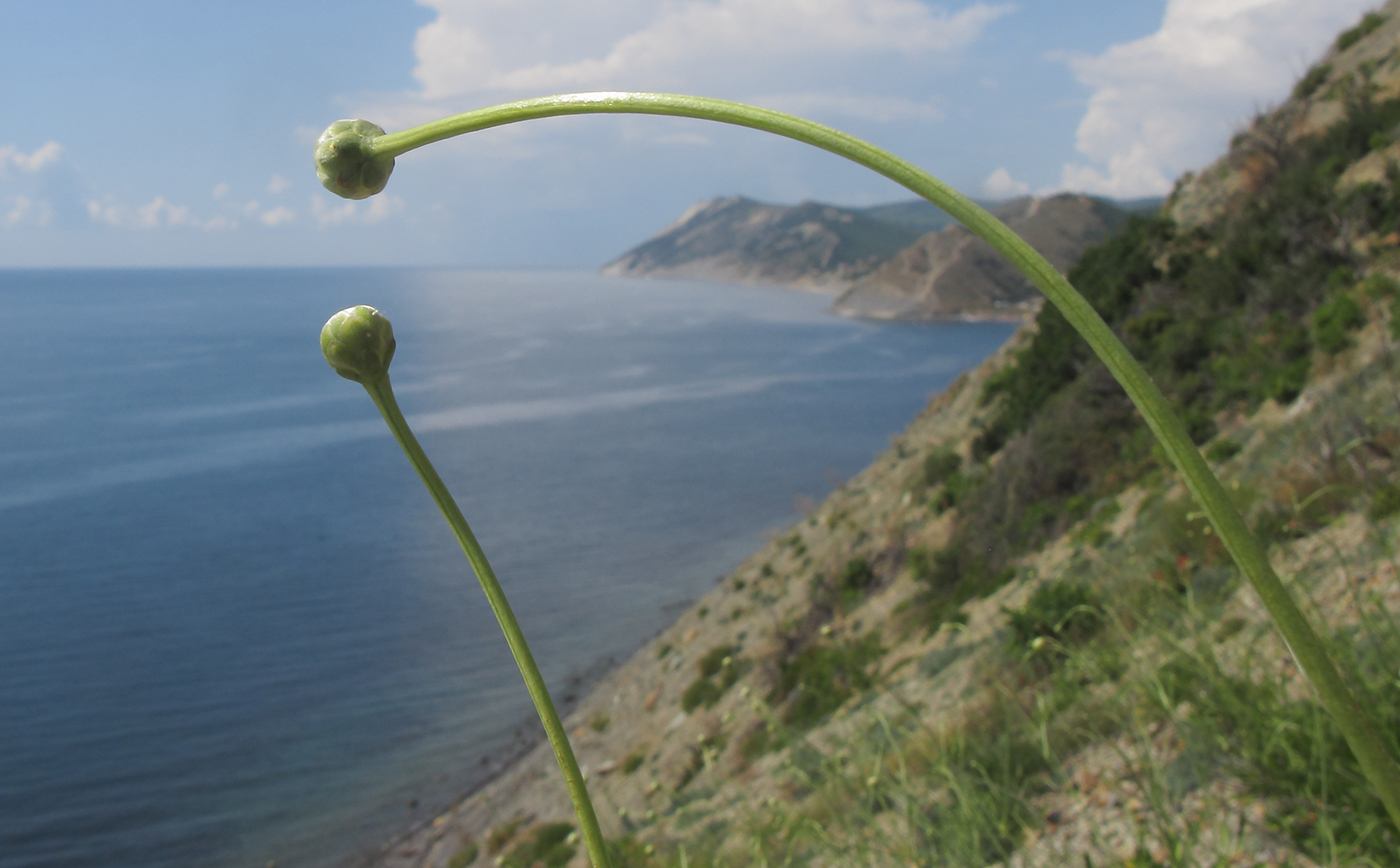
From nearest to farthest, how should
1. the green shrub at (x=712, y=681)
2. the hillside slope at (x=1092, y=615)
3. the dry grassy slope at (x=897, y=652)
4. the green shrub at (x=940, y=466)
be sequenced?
the hillside slope at (x=1092, y=615) < the dry grassy slope at (x=897, y=652) < the green shrub at (x=712, y=681) < the green shrub at (x=940, y=466)

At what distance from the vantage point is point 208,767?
742 inches

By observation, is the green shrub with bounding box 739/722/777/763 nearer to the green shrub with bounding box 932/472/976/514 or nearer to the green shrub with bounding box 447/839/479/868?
the green shrub with bounding box 932/472/976/514

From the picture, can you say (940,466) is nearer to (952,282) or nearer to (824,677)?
(824,677)

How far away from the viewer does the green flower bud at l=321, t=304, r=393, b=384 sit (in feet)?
1.93

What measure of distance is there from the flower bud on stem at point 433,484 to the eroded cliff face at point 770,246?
118583 millimetres

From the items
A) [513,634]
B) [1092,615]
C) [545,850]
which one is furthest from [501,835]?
[513,634]

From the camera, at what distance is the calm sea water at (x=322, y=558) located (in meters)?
18.1

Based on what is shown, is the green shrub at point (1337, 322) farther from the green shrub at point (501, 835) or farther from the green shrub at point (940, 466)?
the green shrub at point (501, 835)

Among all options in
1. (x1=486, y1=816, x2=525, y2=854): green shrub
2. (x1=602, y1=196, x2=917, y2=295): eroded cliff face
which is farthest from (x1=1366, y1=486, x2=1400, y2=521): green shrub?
(x1=602, y1=196, x2=917, y2=295): eroded cliff face

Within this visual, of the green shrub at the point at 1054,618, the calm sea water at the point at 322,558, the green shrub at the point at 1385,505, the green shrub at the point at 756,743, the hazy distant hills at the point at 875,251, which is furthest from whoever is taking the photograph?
the hazy distant hills at the point at 875,251

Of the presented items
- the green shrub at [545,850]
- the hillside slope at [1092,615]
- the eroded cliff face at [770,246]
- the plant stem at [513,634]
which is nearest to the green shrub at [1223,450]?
the hillside slope at [1092,615]

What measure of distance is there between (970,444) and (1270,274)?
6.04 metres

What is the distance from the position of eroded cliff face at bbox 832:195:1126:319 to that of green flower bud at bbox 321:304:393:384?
66.9m

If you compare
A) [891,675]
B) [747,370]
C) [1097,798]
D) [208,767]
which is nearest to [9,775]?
[208,767]
